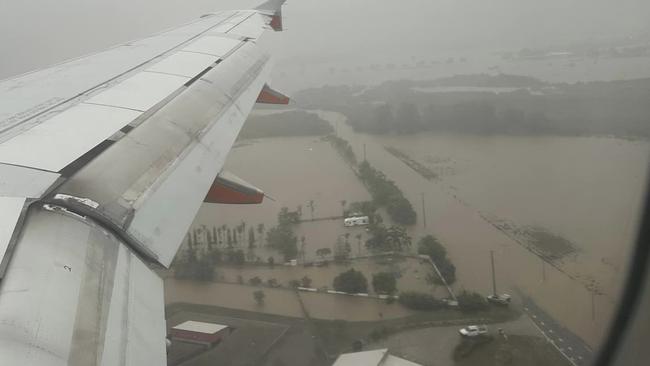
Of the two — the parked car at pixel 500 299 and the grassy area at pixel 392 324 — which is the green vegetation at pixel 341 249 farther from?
the parked car at pixel 500 299

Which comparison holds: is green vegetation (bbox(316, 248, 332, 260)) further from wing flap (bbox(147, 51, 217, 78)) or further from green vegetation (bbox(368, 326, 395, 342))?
wing flap (bbox(147, 51, 217, 78))

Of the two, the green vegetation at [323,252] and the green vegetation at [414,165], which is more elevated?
the green vegetation at [414,165]

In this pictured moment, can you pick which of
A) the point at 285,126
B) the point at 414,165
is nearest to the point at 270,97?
the point at 414,165

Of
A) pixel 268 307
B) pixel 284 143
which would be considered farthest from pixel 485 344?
pixel 284 143

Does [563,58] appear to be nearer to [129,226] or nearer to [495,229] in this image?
[495,229]

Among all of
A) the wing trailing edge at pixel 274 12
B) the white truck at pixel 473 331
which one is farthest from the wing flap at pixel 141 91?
the wing trailing edge at pixel 274 12

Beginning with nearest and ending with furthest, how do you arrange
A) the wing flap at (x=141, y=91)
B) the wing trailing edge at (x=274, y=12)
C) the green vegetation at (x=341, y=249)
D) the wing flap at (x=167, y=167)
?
the wing flap at (x=167, y=167) → the wing flap at (x=141, y=91) → the green vegetation at (x=341, y=249) → the wing trailing edge at (x=274, y=12)
